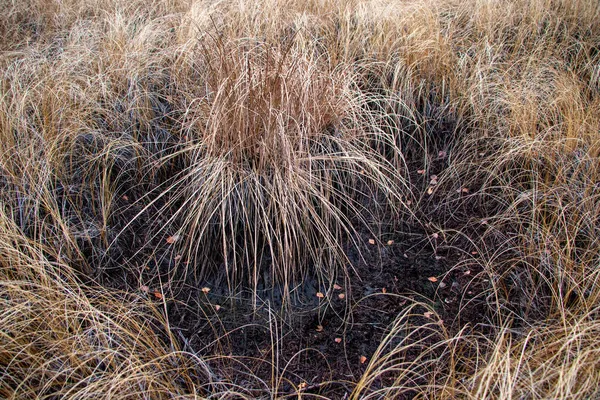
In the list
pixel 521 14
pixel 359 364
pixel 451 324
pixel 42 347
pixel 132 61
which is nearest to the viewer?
pixel 42 347

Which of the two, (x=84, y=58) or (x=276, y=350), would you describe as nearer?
(x=276, y=350)

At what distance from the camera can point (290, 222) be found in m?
2.17

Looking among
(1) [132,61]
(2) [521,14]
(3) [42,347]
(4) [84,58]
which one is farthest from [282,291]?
(2) [521,14]

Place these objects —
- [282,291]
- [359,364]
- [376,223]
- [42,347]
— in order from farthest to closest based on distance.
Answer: [376,223]
[282,291]
[359,364]
[42,347]

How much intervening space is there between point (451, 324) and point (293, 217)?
2.69ft

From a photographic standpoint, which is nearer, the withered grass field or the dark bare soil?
the withered grass field

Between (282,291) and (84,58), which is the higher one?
(84,58)

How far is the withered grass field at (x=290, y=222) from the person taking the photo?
179cm

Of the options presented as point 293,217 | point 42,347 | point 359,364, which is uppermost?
point 293,217

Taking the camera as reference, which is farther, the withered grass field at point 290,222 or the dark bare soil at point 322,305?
the dark bare soil at point 322,305

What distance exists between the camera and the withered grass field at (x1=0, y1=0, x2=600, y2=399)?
70.4 inches

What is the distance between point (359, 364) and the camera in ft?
6.47

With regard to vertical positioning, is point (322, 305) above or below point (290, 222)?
below

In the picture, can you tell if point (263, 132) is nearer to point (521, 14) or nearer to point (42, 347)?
point (42, 347)
